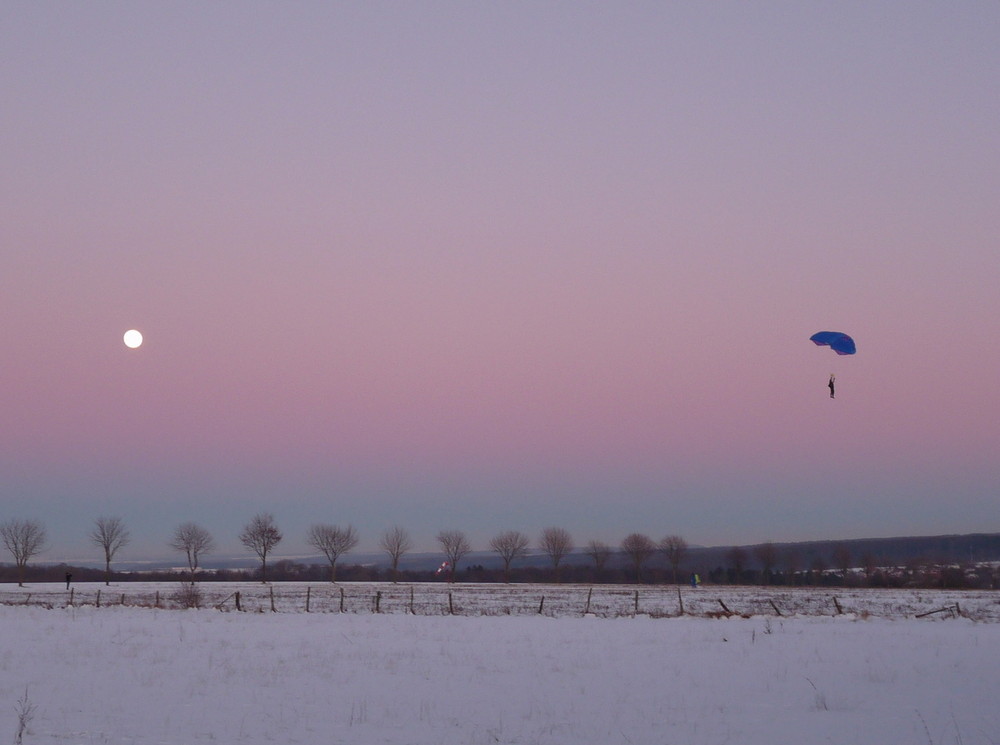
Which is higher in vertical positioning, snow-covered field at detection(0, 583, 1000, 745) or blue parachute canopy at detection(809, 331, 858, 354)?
blue parachute canopy at detection(809, 331, 858, 354)

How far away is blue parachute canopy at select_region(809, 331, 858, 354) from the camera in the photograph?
3223cm

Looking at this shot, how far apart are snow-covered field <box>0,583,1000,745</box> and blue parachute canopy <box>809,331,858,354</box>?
9.91 meters

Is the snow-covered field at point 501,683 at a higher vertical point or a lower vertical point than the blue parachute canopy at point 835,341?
lower

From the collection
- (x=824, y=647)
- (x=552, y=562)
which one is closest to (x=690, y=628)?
(x=824, y=647)

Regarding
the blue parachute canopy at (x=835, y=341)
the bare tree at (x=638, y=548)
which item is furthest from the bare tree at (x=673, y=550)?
the blue parachute canopy at (x=835, y=341)

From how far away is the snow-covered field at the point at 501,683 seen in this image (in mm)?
13383

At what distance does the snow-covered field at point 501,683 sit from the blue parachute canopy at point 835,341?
9.91 m

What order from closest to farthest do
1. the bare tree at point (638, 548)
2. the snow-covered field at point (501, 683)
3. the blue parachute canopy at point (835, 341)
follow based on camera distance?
the snow-covered field at point (501, 683), the blue parachute canopy at point (835, 341), the bare tree at point (638, 548)

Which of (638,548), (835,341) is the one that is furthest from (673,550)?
(835,341)

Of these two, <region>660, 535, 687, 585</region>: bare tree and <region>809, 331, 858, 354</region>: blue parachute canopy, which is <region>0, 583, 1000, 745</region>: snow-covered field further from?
<region>660, 535, 687, 585</region>: bare tree

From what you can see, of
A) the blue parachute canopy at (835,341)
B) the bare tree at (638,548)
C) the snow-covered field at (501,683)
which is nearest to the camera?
the snow-covered field at (501,683)

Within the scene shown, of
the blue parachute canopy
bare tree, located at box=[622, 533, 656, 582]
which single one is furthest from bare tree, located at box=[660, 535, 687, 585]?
the blue parachute canopy

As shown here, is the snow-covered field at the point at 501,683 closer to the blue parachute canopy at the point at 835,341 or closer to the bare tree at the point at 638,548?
the blue parachute canopy at the point at 835,341

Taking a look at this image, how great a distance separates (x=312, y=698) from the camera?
53.1ft
